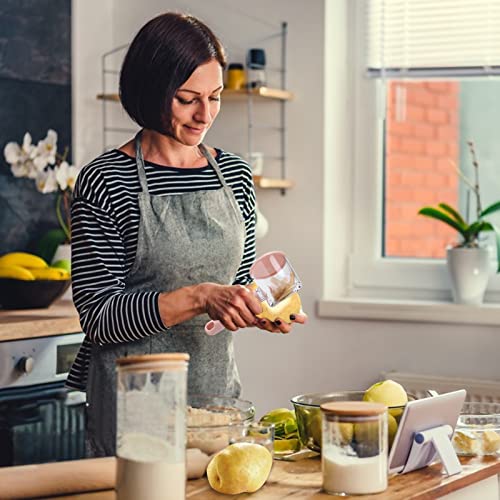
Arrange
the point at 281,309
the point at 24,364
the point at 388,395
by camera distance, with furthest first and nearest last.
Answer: the point at 24,364 < the point at 281,309 < the point at 388,395

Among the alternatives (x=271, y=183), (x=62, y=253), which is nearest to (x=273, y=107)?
(x=271, y=183)

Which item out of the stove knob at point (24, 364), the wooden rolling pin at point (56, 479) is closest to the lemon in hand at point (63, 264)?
the stove knob at point (24, 364)

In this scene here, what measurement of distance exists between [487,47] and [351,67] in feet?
1.57

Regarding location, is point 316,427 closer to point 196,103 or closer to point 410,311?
point 196,103

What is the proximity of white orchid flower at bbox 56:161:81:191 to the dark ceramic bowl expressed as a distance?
0.36m

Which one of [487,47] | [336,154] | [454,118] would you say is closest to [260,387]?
[336,154]

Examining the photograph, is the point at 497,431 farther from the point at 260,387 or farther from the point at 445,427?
the point at 260,387

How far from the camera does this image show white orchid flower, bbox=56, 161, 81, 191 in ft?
11.0

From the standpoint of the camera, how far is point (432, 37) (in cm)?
345

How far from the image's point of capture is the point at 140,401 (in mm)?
1386

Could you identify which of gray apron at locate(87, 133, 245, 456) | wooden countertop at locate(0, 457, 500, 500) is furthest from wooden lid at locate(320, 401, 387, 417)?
gray apron at locate(87, 133, 245, 456)

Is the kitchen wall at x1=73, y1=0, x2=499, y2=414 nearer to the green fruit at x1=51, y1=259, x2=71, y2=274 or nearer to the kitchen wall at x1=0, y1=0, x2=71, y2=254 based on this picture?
the kitchen wall at x1=0, y1=0, x2=71, y2=254

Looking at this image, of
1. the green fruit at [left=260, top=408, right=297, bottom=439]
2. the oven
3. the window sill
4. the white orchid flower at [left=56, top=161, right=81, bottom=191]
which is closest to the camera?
the green fruit at [left=260, top=408, right=297, bottom=439]

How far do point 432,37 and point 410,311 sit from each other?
897mm
